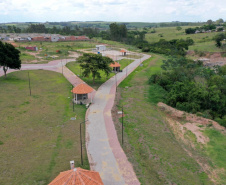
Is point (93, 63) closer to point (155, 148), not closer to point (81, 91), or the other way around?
point (81, 91)

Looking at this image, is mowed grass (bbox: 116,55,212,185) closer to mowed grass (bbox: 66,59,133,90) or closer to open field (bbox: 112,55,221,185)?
open field (bbox: 112,55,221,185)

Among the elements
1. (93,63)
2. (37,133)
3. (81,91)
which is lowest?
(37,133)

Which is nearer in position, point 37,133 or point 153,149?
point 153,149

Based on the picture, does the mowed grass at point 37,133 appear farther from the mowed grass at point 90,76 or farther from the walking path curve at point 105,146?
the mowed grass at point 90,76

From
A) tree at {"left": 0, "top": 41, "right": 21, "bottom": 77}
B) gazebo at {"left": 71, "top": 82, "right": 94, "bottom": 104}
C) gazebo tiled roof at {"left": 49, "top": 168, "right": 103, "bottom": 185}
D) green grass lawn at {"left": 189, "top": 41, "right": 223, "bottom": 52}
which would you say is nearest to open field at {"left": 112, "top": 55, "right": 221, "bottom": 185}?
gazebo tiled roof at {"left": 49, "top": 168, "right": 103, "bottom": 185}

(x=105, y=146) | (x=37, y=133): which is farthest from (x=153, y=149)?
(x=37, y=133)

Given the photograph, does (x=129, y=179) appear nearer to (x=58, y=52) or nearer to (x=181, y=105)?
(x=181, y=105)
